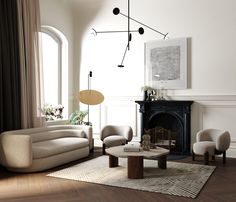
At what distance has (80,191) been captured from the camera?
3934 millimetres

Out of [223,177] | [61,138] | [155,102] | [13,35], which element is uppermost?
[13,35]

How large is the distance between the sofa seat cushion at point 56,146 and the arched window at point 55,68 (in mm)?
1580

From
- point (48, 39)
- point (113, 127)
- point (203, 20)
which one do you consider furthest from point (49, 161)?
point (203, 20)

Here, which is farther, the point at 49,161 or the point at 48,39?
the point at 48,39

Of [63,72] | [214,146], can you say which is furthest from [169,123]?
[63,72]

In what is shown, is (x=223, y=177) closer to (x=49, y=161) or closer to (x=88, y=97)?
(x=49, y=161)

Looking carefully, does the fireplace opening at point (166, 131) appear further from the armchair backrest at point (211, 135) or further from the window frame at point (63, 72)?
the window frame at point (63, 72)

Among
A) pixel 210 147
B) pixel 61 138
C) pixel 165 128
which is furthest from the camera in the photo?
pixel 165 128

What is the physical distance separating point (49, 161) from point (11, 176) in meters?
0.64

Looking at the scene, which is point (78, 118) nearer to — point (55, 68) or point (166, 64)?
point (55, 68)

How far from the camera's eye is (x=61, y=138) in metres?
6.21

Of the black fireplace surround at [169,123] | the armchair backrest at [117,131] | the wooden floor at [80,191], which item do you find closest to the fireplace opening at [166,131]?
the black fireplace surround at [169,123]

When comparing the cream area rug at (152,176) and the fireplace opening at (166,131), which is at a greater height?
the fireplace opening at (166,131)

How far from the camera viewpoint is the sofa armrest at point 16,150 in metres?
4.73
